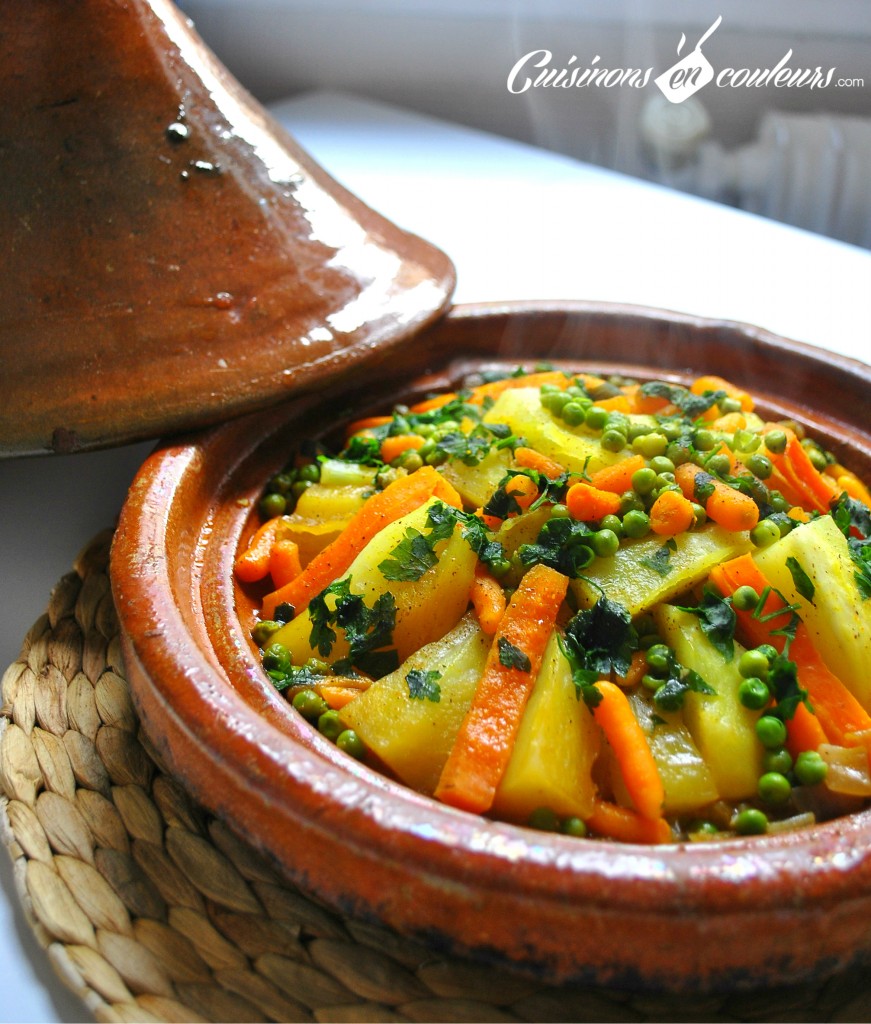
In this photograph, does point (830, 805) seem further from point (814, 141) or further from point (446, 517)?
point (814, 141)

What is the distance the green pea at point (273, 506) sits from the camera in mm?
2609

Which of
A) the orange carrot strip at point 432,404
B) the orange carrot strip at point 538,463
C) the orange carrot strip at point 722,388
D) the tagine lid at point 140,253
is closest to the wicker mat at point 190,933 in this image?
the tagine lid at point 140,253

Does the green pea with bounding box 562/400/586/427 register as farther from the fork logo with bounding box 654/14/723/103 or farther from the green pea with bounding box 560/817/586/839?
the fork logo with bounding box 654/14/723/103

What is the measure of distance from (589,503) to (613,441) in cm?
→ 28

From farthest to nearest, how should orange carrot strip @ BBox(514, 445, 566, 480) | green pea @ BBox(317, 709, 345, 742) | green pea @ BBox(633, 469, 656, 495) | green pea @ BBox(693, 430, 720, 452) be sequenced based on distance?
green pea @ BBox(693, 430, 720, 452)
orange carrot strip @ BBox(514, 445, 566, 480)
green pea @ BBox(633, 469, 656, 495)
green pea @ BBox(317, 709, 345, 742)

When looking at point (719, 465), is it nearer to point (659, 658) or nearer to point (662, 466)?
point (662, 466)

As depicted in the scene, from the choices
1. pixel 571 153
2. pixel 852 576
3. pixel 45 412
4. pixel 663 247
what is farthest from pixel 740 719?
pixel 571 153

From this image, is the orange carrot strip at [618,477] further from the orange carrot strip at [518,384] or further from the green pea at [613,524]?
the orange carrot strip at [518,384]

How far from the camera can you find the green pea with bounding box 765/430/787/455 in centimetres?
242

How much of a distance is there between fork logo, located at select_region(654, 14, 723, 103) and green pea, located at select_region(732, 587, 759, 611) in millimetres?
4253

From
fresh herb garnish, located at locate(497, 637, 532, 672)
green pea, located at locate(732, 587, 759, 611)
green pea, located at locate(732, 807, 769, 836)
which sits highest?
green pea, located at locate(732, 587, 759, 611)

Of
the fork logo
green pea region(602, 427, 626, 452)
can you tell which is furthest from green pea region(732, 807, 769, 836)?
the fork logo

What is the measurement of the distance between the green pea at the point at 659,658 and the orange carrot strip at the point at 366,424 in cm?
119

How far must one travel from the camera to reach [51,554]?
109 inches
